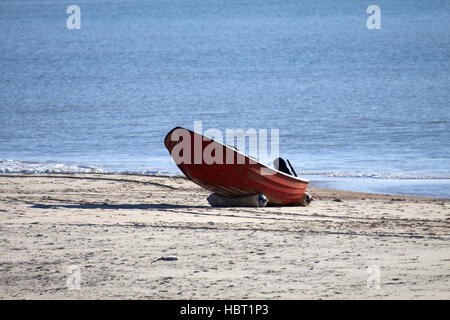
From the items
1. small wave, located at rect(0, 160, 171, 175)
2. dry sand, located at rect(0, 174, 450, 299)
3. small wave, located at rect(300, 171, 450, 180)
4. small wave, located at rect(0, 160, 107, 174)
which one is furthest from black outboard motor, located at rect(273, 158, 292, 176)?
small wave, located at rect(0, 160, 107, 174)

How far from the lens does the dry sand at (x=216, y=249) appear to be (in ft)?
25.6

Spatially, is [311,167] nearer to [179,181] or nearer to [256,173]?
[179,181]

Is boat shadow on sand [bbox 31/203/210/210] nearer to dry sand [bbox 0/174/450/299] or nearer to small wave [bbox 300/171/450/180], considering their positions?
dry sand [bbox 0/174/450/299]

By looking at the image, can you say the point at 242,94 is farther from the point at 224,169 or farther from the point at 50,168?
the point at 224,169

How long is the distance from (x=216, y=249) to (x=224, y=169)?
9.48 feet

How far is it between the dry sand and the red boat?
0.38m

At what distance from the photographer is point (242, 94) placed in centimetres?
3881

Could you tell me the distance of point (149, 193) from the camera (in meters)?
14.5

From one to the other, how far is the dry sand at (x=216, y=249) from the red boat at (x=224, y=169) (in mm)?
385

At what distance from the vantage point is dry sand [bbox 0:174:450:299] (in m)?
7.79

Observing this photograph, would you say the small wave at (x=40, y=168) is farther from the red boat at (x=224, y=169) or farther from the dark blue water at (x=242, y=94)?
the red boat at (x=224, y=169)

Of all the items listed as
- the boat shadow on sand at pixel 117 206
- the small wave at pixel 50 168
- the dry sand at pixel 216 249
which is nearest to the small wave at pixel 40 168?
the small wave at pixel 50 168
